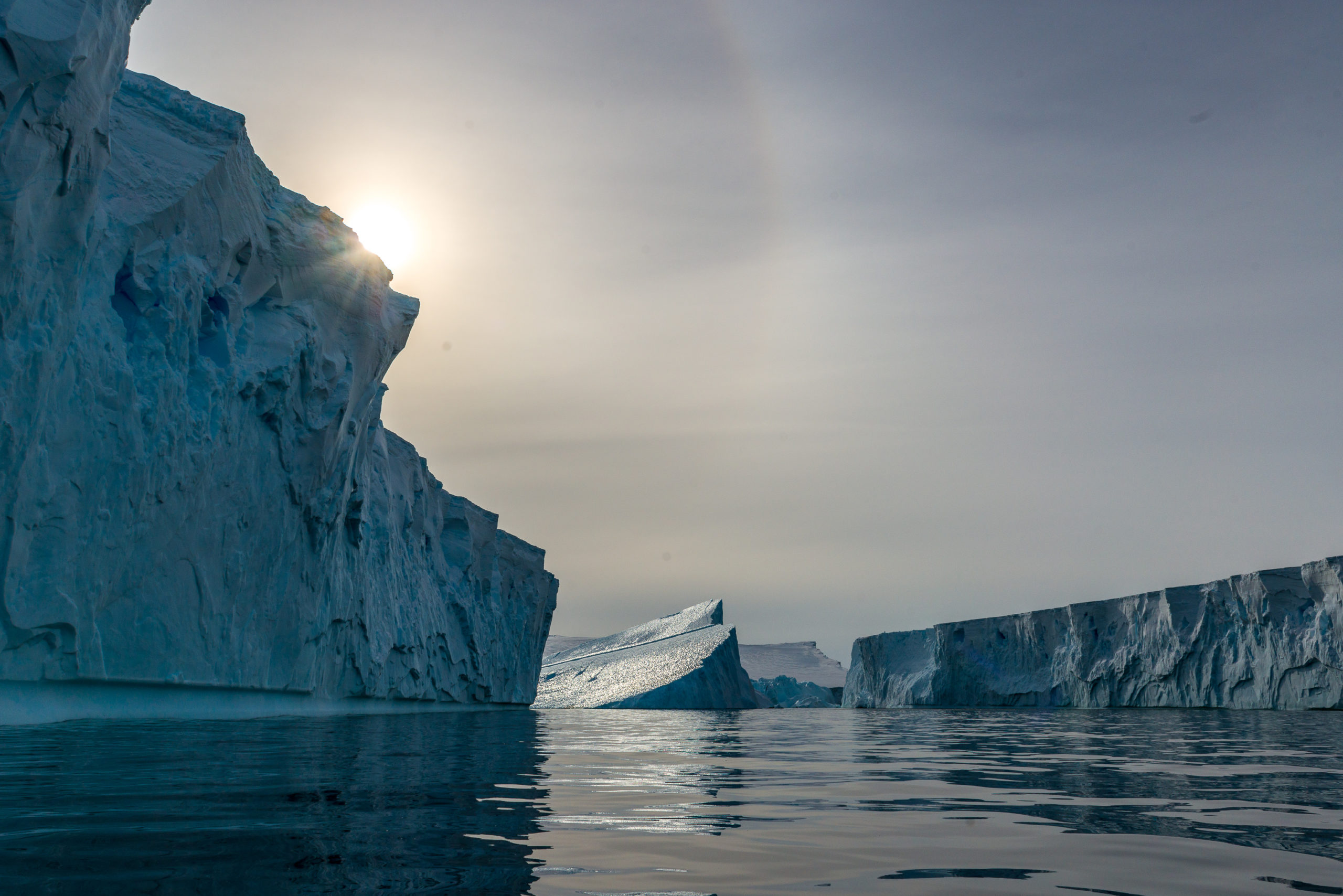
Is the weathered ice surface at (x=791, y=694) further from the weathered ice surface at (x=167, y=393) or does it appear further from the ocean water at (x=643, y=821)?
the ocean water at (x=643, y=821)

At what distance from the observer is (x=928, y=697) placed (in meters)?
51.1

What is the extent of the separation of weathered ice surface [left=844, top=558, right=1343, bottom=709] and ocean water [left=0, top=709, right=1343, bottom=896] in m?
24.8

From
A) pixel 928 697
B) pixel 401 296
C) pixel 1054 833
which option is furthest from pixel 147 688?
pixel 928 697

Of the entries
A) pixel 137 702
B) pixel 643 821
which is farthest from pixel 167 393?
pixel 643 821

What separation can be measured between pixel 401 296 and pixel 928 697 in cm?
3927

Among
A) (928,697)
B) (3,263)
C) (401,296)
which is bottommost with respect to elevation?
(928,697)

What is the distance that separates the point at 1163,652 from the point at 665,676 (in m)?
24.7

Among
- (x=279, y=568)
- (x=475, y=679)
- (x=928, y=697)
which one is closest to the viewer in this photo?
(x=279, y=568)

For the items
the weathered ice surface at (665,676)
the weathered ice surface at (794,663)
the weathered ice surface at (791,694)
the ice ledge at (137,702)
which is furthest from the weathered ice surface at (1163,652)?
the weathered ice surface at (794,663)

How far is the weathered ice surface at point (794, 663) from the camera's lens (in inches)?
5817

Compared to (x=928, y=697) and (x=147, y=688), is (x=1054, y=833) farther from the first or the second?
(x=928, y=697)

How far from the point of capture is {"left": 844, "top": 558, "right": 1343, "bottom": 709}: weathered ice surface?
3072cm

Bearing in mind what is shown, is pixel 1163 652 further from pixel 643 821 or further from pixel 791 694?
pixel 791 694

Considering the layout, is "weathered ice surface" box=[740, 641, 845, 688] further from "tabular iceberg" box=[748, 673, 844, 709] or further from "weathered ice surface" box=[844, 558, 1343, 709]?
"weathered ice surface" box=[844, 558, 1343, 709]
